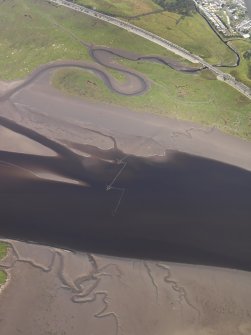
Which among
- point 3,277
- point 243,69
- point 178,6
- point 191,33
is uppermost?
point 243,69

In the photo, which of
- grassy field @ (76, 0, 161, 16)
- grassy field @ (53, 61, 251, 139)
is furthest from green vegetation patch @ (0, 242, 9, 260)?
grassy field @ (76, 0, 161, 16)

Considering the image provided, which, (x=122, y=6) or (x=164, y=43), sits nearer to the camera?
(x=164, y=43)

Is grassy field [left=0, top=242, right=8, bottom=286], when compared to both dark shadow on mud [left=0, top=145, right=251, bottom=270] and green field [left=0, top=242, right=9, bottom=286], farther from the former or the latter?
dark shadow on mud [left=0, top=145, right=251, bottom=270]

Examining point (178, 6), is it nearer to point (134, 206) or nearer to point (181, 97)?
point (181, 97)

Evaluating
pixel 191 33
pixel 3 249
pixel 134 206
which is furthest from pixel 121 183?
pixel 191 33

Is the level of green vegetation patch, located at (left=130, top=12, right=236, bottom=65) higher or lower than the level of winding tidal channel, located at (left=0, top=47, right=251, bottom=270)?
higher

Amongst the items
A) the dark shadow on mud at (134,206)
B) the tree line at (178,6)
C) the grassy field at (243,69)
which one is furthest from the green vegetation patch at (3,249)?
the tree line at (178,6)

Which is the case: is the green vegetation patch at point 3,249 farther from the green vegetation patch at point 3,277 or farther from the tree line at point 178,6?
the tree line at point 178,6
